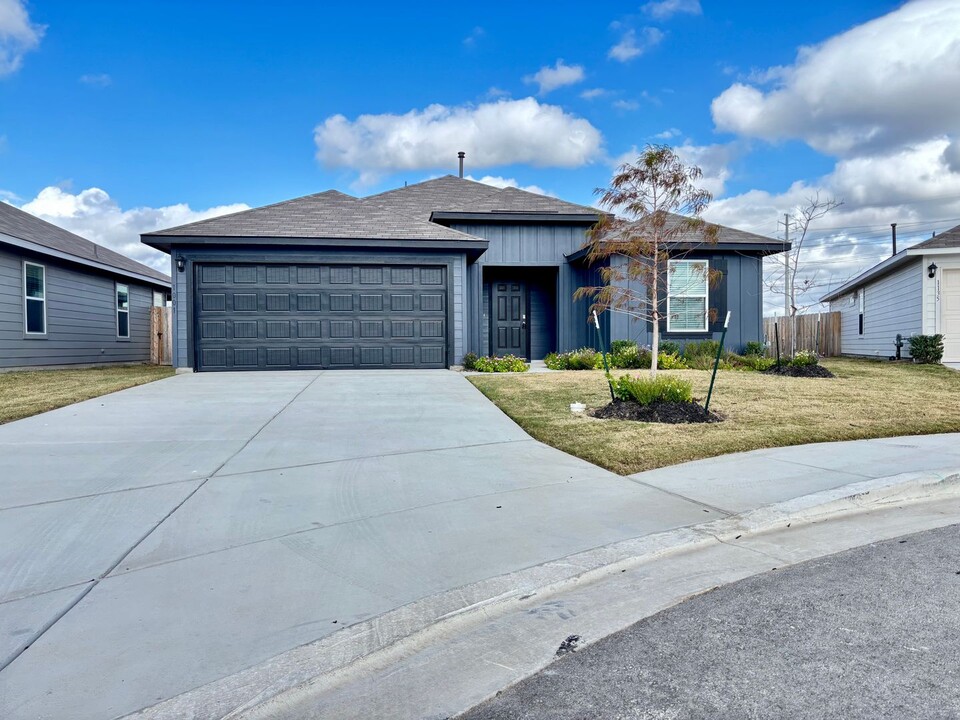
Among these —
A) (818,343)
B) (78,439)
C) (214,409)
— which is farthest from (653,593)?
(818,343)

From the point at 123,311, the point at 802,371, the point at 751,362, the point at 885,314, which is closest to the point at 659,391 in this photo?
the point at 802,371

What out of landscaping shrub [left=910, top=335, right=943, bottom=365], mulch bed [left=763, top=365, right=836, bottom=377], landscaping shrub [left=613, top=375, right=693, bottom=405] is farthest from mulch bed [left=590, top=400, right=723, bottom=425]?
landscaping shrub [left=910, top=335, right=943, bottom=365]

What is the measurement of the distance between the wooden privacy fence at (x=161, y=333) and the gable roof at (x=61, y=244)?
4.25 feet

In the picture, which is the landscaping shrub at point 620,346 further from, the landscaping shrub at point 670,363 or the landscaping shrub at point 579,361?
the landscaping shrub at point 670,363

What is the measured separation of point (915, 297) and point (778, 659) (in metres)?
19.8

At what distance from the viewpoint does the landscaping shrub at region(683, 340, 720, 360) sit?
1609 cm

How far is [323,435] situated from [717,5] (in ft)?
39.9

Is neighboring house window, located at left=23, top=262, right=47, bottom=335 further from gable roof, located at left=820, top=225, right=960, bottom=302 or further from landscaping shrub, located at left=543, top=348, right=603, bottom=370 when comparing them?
gable roof, located at left=820, top=225, right=960, bottom=302

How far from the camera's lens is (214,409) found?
361 inches

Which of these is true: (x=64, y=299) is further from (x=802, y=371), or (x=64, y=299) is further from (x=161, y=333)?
(x=802, y=371)

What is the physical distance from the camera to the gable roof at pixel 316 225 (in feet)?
48.9

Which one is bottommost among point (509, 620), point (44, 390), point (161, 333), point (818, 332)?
point (509, 620)

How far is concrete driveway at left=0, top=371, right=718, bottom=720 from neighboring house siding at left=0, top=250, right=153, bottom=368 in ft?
34.1

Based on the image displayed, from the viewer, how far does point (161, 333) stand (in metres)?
23.2
